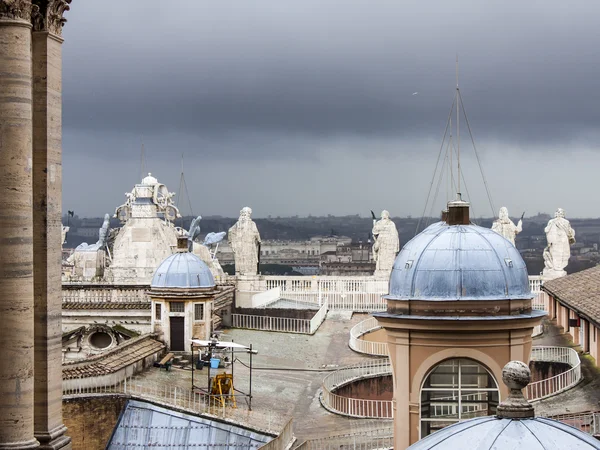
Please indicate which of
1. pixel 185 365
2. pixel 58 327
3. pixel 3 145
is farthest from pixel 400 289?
pixel 185 365

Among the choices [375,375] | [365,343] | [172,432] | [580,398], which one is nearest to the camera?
[580,398]

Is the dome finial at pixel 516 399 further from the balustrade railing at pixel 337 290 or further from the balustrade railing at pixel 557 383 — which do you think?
the balustrade railing at pixel 337 290

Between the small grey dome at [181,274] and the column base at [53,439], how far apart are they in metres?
24.5

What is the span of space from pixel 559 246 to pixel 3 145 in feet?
147

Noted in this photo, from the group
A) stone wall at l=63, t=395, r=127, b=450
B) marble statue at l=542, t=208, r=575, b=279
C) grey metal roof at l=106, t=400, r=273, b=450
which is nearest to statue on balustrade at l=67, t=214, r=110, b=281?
marble statue at l=542, t=208, r=575, b=279

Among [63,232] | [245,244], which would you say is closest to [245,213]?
[245,244]

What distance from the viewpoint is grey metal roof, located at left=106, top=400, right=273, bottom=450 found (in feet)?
100

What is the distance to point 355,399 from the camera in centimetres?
3281

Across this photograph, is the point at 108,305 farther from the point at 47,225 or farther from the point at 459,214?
the point at 47,225

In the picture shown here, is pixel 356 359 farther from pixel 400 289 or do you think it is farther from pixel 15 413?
pixel 15 413

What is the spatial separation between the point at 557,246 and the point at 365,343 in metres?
16.9

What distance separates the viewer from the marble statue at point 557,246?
5675 cm

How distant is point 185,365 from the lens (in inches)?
1556

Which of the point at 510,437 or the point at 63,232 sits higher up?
the point at 63,232
